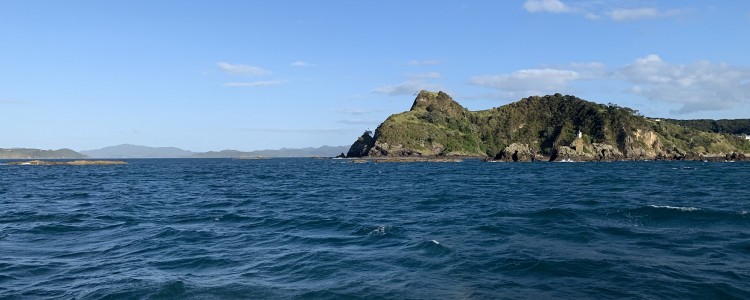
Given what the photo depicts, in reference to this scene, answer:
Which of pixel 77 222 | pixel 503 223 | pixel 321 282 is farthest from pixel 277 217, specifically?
pixel 321 282

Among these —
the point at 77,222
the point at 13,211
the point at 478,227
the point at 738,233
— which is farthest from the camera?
the point at 13,211

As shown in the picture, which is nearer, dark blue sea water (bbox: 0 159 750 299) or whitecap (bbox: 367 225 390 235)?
dark blue sea water (bbox: 0 159 750 299)

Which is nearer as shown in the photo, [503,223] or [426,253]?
[426,253]

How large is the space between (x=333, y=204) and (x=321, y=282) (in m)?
26.6

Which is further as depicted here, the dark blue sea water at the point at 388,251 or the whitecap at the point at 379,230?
the whitecap at the point at 379,230

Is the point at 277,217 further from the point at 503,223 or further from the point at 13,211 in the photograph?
the point at 13,211

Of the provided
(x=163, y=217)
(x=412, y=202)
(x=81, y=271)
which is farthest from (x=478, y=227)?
(x=163, y=217)

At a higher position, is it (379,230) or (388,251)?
(379,230)

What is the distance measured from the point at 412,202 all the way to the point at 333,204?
718 cm

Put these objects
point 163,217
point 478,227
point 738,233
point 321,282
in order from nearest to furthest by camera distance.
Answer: point 321,282 < point 738,233 < point 478,227 < point 163,217

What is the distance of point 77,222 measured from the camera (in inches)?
1362

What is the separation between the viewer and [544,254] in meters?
22.1

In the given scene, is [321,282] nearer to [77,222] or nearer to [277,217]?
[277,217]

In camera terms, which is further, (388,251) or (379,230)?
(379,230)
